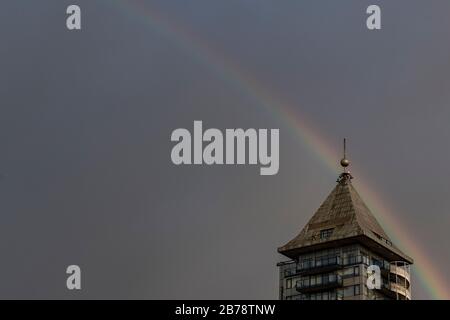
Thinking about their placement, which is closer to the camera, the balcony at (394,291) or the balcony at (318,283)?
the balcony at (318,283)

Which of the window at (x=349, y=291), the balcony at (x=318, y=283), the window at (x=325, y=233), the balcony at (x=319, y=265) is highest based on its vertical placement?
the window at (x=325, y=233)

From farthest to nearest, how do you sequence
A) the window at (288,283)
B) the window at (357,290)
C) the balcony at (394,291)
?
the window at (288,283) < the balcony at (394,291) < the window at (357,290)

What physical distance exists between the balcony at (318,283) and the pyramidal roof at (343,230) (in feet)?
13.5

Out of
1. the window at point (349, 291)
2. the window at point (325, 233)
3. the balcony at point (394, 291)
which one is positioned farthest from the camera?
the window at point (325, 233)

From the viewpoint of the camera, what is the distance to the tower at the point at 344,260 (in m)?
140

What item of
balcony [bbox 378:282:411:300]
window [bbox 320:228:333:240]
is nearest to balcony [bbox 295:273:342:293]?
window [bbox 320:228:333:240]

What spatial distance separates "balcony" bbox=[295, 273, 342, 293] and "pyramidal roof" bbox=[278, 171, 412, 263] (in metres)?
4.12

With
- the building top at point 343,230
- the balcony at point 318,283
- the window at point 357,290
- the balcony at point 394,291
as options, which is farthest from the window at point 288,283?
the balcony at point 394,291

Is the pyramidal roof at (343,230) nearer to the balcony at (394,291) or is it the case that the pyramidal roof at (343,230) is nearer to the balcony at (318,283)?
the balcony at (394,291)

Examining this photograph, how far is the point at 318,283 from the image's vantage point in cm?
14112

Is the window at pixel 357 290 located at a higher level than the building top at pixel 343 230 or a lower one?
lower

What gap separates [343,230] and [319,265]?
5.82 meters

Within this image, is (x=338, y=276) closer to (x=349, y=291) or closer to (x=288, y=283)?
(x=349, y=291)
